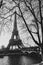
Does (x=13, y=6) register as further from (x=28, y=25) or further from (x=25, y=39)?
(x=25, y=39)

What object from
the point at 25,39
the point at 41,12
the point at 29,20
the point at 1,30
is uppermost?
the point at 41,12

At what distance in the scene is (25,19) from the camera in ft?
16.0

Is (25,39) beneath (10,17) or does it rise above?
beneath

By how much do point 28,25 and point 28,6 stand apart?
0.77 meters

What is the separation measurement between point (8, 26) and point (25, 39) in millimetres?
898

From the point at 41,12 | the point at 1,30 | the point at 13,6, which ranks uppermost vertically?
the point at 13,6

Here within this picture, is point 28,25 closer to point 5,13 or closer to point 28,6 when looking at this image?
point 28,6

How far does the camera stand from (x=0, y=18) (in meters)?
4.77

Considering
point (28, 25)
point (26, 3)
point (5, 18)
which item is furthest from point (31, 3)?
point (5, 18)

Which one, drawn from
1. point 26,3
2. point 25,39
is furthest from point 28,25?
point 26,3

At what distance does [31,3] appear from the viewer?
4.87 metres

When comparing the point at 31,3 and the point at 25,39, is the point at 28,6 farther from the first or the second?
the point at 25,39

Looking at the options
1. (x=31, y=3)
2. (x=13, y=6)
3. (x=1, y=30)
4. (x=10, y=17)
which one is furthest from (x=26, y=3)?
(x=1, y=30)

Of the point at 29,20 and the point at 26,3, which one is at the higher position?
the point at 26,3
